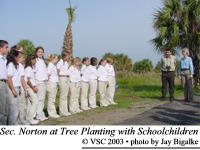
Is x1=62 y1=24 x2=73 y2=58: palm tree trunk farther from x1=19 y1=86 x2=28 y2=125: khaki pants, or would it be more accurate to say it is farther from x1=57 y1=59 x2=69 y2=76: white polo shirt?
x1=19 y1=86 x2=28 y2=125: khaki pants

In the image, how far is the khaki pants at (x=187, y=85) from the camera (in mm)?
13328

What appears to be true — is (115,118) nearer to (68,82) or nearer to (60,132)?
(68,82)

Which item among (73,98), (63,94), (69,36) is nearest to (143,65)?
(69,36)

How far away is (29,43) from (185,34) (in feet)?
64.6

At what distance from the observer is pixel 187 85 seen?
13.5 m

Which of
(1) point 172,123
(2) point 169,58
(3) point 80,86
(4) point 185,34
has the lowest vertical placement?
(1) point 172,123

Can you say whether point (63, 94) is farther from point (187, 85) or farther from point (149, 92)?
point (149, 92)

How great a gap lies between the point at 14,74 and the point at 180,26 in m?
12.3

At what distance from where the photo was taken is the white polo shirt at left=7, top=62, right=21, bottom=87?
24.7 ft

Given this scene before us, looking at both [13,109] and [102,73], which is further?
[102,73]

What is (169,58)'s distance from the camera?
1395 centimetres

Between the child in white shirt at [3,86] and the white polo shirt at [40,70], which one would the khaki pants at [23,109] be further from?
the child in white shirt at [3,86]

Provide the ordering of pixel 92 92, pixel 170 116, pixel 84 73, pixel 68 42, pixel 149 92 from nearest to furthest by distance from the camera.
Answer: pixel 170 116, pixel 84 73, pixel 92 92, pixel 149 92, pixel 68 42

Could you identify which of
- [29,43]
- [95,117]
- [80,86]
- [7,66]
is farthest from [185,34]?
[29,43]
